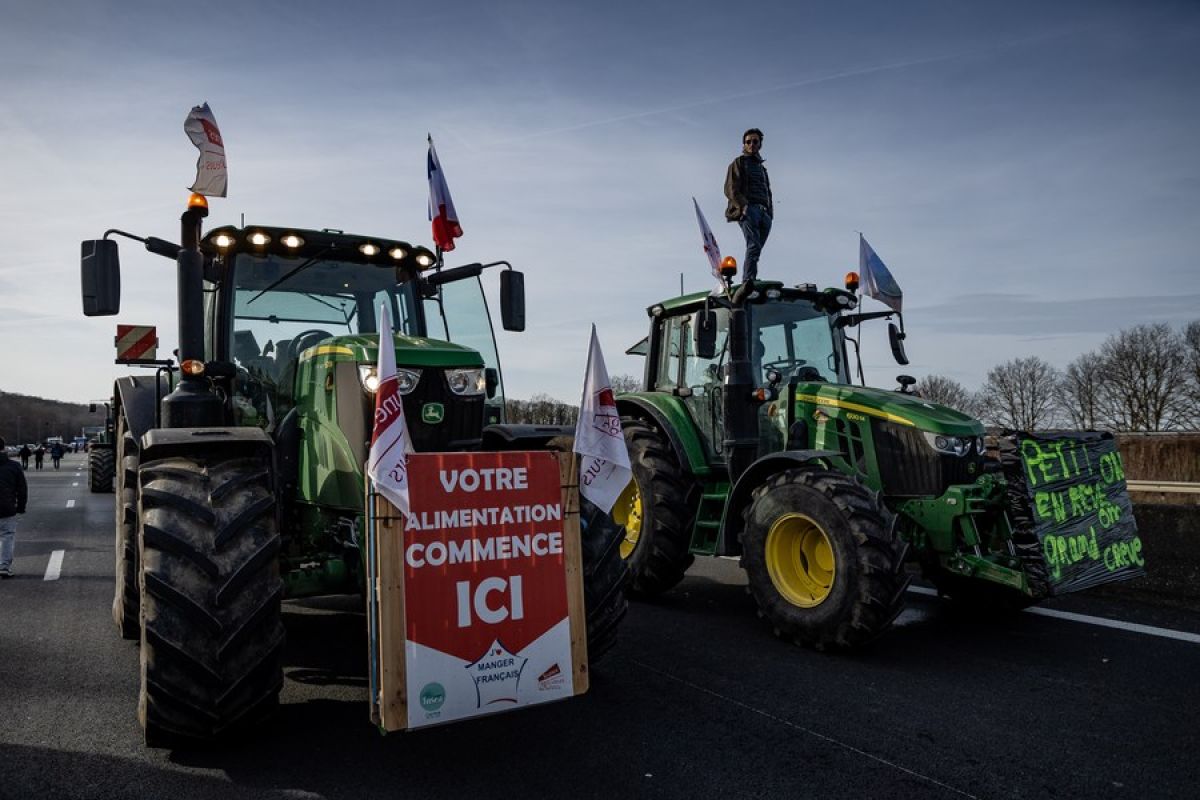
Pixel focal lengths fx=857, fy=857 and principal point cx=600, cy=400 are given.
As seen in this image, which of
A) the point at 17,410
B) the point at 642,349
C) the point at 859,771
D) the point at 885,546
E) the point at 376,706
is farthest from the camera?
the point at 17,410

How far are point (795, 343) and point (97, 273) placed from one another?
17.2 feet

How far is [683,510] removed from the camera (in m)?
6.95

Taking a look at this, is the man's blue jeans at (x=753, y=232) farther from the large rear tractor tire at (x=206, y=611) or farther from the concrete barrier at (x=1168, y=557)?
the large rear tractor tire at (x=206, y=611)

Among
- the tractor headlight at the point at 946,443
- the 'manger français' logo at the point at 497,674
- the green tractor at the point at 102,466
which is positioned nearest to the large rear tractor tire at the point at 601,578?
the 'manger français' logo at the point at 497,674

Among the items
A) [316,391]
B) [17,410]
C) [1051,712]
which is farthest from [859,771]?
[17,410]

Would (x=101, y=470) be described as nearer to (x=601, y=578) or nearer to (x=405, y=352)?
(x=405, y=352)

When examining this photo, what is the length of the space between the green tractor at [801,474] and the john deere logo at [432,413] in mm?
2536

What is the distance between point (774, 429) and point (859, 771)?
11.6ft

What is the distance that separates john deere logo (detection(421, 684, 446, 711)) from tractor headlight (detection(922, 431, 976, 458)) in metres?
3.88

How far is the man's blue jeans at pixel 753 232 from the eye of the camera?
8.20m

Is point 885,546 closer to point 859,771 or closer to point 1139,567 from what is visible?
point 859,771

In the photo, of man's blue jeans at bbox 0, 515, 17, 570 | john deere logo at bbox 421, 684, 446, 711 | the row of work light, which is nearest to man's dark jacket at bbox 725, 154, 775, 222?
the row of work light

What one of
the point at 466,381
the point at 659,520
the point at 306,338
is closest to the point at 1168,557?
the point at 659,520

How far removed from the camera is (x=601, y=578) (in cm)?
429
